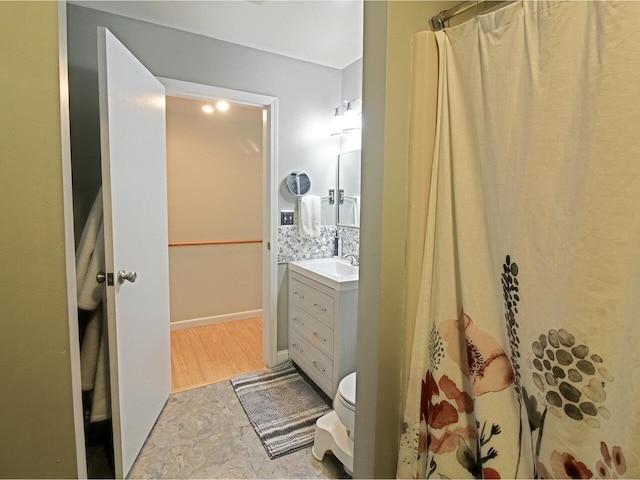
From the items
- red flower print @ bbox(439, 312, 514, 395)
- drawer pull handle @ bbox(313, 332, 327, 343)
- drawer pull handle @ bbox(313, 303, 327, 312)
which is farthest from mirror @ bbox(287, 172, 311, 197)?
red flower print @ bbox(439, 312, 514, 395)

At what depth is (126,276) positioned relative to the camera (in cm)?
142

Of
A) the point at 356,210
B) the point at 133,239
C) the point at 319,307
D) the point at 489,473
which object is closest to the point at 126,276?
the point at 133,239

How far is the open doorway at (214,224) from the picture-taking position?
3131 mm

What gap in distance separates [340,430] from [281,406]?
59 cm

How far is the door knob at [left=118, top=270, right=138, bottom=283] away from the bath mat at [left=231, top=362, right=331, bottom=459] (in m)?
1.08

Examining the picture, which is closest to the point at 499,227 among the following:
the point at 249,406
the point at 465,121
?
the point at 465,121

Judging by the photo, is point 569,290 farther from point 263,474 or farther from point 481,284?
point 263,474

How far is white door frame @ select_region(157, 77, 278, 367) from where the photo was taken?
2211 millimetres

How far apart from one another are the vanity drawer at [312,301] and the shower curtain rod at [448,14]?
1451 millimetres

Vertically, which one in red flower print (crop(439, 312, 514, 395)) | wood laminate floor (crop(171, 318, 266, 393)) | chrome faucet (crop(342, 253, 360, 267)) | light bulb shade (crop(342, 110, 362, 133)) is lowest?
wood laminate floor (crop(171, 318, 266, 393))

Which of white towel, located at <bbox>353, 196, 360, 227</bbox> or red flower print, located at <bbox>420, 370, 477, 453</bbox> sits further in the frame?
white towel, located at <bbox>353, 196, 360, 227</bbox>

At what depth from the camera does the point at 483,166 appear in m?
0.89

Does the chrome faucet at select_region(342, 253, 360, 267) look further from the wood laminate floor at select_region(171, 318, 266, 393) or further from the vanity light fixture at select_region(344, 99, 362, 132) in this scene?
the wood laminate floor at select_region(171, 318, 266, 393)

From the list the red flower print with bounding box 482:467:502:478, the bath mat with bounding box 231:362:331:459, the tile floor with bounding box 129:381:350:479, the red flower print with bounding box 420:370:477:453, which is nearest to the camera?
the red flower print with bounding box 482:467:502:478
